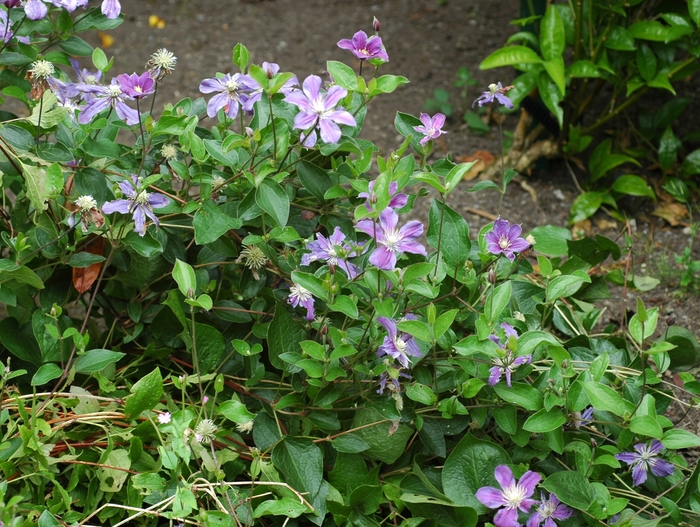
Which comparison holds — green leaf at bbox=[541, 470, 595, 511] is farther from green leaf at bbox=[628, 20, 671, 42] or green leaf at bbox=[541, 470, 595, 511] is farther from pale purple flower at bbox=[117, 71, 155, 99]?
green leaf at bbox=[628, 20, 671, 42]

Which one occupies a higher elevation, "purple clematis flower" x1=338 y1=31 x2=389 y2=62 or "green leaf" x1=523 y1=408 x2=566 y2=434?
"purple clematis flower" x1=338 y1=31 x2=389 y2=62

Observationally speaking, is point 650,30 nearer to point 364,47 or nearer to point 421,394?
point 364,47

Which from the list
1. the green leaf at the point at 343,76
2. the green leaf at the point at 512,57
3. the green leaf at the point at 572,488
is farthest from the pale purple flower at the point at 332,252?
the green leaf at the point at 512,57

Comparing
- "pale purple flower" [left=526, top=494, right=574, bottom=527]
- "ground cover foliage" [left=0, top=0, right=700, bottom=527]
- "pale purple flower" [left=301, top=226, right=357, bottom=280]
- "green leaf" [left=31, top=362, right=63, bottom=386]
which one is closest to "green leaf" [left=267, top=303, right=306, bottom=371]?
"ground cover foliage" [left=0, top=0, right=700, bottom=527]

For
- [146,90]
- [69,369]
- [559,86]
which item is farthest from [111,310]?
[559,86]

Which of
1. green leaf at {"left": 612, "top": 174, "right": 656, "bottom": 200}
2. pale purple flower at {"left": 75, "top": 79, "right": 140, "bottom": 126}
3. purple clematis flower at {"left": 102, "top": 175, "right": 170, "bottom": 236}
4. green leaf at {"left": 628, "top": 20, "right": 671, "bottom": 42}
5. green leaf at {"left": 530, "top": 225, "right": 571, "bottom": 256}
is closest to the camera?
purple clematis flower at {"left": 102, "top": 175, "right": 170, "bottom": 236}

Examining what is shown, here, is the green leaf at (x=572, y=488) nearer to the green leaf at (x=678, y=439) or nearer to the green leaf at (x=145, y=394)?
the green leaf at (x=678, y=439)
